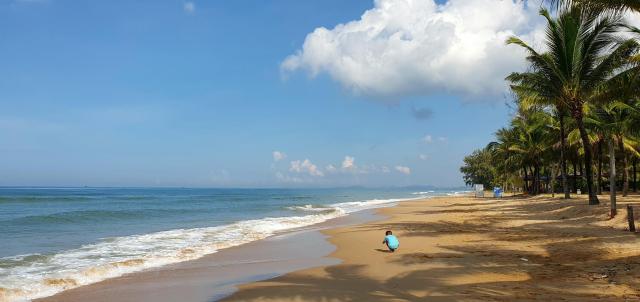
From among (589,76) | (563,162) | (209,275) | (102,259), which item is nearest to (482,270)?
(209,275)

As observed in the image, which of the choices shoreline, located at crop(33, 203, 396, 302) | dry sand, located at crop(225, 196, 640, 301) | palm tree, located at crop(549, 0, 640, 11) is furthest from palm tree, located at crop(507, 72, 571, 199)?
shoreline, located at crop(33, 203, 396, 302)

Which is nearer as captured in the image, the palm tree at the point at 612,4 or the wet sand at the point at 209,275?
the wet sand at the point at 209,275

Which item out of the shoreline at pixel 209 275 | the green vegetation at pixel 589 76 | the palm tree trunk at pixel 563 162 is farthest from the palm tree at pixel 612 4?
the palm tree trunk at pixel 563 162

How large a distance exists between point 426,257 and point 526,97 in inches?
658

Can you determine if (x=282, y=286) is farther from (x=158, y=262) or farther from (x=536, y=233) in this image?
(x=536, y=233)

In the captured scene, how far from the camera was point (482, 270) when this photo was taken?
8.90 m

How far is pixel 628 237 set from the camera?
1155 cm

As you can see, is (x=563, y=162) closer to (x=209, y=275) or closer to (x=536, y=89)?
(x=536, y=89)

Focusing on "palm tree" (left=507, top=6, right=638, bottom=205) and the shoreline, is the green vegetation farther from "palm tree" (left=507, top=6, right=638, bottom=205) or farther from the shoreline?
the shoreline

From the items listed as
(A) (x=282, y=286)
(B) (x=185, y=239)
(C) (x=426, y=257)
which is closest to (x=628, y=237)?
(C) (x=426, y=257)

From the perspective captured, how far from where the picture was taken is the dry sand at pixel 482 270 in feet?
23.1

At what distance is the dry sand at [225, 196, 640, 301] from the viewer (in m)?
7.03

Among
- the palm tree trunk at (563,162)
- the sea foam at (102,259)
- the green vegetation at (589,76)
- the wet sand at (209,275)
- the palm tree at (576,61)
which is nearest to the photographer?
the wet sand at (209,275)

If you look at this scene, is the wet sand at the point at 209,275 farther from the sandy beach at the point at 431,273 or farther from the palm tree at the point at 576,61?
the palm tree at the point at 576,61
